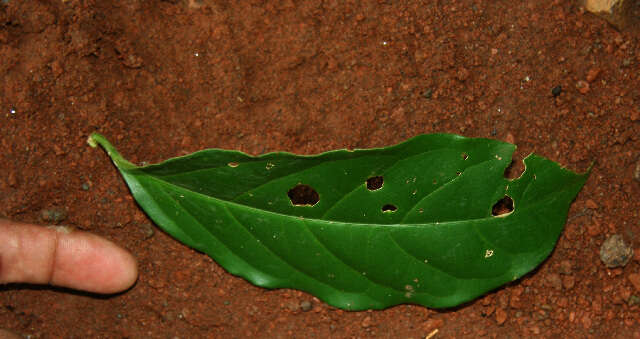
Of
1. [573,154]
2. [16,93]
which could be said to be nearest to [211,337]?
[16,93]

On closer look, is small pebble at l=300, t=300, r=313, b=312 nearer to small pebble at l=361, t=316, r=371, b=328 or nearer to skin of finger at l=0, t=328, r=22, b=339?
small pebble at l=361, t=316, r=371, b=328

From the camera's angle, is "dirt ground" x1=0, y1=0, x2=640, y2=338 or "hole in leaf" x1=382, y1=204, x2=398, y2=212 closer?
"hole in leaf" x1=382, y1=204, x2=398, y2=212

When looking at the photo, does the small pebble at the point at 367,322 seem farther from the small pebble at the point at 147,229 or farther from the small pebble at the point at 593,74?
the small pebble at the point at 593,74

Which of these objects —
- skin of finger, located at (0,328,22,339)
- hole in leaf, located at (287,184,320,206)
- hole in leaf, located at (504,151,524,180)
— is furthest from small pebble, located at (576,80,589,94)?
skin of finger, located at (0,328,22,339)

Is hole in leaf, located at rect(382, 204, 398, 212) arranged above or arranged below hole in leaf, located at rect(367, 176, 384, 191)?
below

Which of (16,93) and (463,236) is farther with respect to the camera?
(16,93)

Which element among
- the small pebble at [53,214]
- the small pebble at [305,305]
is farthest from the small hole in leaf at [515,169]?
the small pebble at [53,214]

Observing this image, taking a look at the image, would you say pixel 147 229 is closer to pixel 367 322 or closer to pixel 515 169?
pixel 367 322

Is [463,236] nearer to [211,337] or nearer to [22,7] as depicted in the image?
[211,337]
